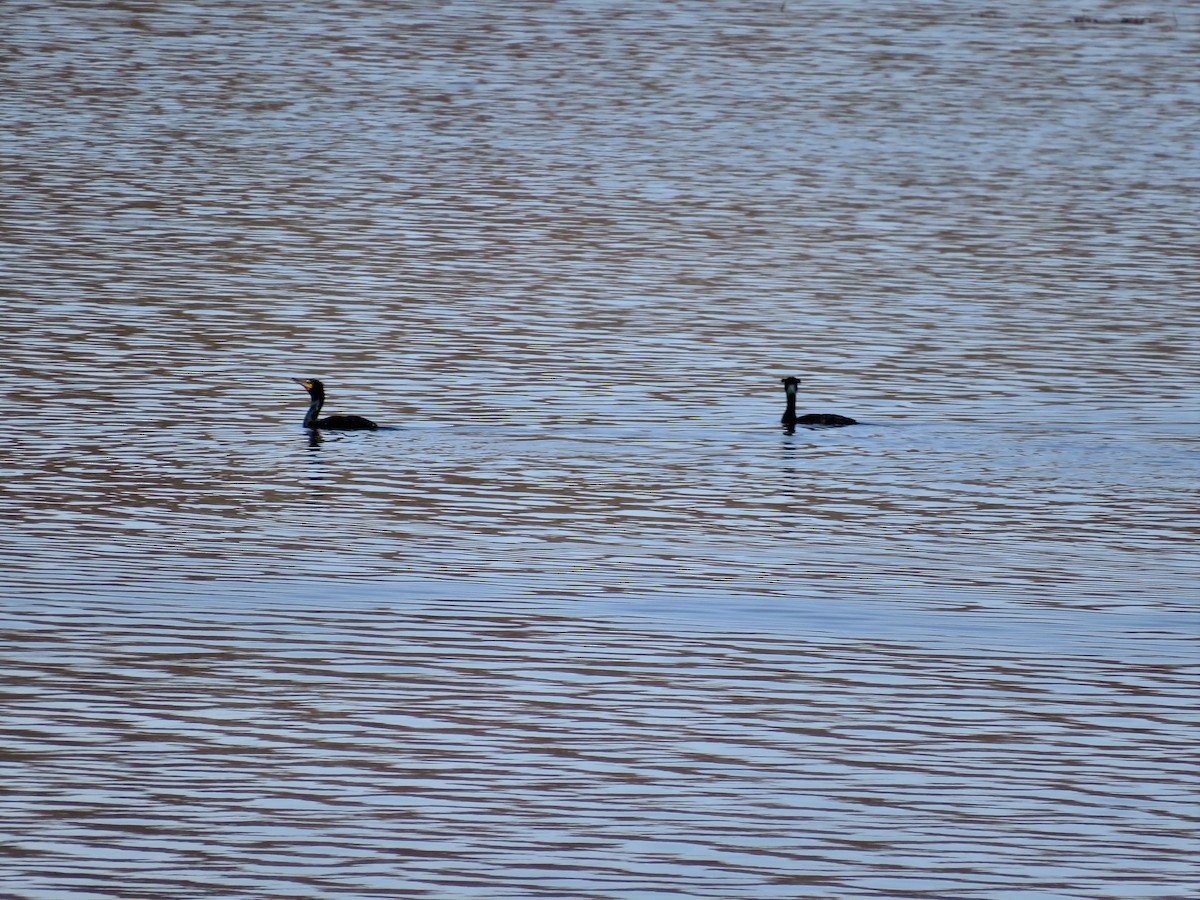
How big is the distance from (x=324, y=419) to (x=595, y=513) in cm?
470

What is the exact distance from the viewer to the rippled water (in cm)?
1170

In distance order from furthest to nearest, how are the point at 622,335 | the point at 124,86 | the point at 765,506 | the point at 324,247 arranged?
the point at 124,86 → the point at 324,247 → the point at 622,335 → the point at 765,506

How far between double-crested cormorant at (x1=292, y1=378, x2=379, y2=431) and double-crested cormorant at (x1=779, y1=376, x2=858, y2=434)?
406 centimetres

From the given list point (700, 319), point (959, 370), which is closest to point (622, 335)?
point (700, 319)

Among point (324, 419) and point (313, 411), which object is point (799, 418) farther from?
point (313, 411)

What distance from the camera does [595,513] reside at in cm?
1964

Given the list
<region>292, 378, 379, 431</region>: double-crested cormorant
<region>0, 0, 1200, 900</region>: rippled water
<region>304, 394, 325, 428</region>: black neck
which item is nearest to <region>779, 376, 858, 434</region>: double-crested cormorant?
<region>0, 0, 1200, 900</region>: rippled water

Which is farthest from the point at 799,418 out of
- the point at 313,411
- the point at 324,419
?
the point at 313,411

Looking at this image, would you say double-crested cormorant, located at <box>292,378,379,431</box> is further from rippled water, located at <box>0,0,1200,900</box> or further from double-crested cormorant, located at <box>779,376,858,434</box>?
double-crested cormorant, located at <box>779,376,858,434</box>

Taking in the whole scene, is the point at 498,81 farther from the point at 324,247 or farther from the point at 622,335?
the point at 622,335

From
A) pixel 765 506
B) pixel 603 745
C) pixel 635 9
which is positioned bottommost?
pixel 635 9

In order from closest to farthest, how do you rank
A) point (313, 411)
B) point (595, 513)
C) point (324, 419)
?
1. point (595, 513)
2. point (324, 419)
3. point (313, 411)

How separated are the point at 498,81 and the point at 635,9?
1255 centimetres

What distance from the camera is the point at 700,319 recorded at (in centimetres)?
3117
